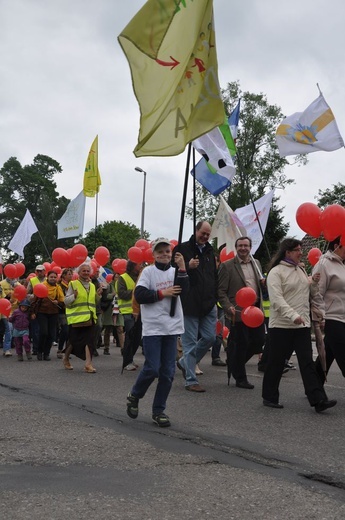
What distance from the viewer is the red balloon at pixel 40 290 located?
12969 mm

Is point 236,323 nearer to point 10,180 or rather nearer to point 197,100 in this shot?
point 197,100

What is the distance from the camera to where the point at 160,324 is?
6277 millimetres

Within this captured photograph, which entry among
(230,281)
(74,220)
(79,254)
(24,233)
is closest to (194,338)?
(230,281)

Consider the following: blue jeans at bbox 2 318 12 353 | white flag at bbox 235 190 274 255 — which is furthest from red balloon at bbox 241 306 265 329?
blue jeans at bbox 2 318 12 353

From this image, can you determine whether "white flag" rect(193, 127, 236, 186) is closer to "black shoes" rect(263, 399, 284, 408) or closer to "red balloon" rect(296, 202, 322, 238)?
"red balloon" rect(296, 202, 322, 238)

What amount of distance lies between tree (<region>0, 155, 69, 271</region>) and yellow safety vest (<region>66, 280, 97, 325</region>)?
6237cm

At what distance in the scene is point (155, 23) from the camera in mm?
6484

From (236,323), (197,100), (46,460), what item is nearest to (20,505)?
(46,460)

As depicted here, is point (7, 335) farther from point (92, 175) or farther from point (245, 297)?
point (92, 175)

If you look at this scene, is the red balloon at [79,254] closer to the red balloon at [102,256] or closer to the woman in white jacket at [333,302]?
the red balloon at [102,256]

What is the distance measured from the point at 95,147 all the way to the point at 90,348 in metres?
10.7

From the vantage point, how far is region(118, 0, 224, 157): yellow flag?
6332 millimetres

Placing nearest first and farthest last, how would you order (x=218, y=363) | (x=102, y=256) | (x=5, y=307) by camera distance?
1. (x=218, y=363)
2. (x=5, y=307)
3. (x=102, y=256)

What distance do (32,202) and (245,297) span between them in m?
70.8
